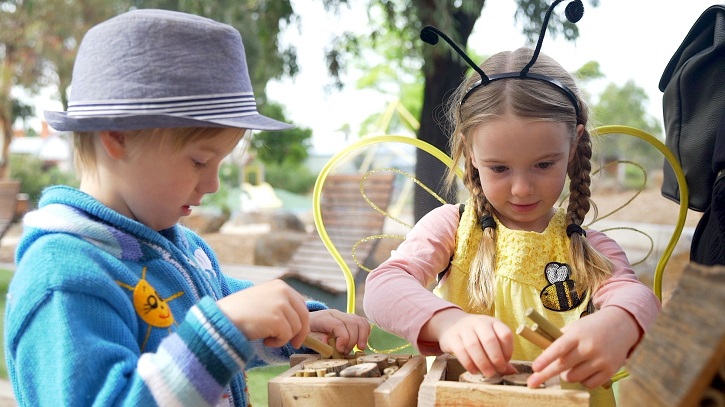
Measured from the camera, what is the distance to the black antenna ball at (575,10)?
2.00 m

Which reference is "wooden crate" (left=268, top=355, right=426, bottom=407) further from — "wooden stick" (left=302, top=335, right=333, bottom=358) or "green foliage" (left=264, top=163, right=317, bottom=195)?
"green foliage" (left=264, top=163, right=317, bottom=195)

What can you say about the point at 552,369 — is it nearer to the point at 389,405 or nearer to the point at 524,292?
the point at 389,405

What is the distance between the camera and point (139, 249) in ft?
4.91

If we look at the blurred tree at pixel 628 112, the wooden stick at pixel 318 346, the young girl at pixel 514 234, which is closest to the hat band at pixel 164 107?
the wooden stick at pixel 318 346

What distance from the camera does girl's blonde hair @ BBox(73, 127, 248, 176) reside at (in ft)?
4.79

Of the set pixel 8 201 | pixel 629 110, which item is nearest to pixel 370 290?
pixel 8 201

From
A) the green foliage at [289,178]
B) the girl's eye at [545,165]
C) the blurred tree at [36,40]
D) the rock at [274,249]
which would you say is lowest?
the green foliage at [289,178]

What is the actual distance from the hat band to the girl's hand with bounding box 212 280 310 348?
0.36m

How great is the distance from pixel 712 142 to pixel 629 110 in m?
21.0

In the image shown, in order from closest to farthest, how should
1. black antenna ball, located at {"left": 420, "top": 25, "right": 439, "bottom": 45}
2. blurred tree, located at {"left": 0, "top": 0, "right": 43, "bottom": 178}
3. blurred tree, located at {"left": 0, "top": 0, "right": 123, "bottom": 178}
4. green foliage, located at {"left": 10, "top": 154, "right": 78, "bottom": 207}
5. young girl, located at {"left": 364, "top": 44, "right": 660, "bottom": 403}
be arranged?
young girl, located at {"left": 364, "top": 44, "right": 660, "bottom": 403} → black antenna ball, located at {"left": 420, "top": 25, "right": 439, "bottom": 45} → blurred tree, located at {"left": 0, "top": 0, "right": 123, "bottom": 178} → blurred tree, located at {"left": 0, "top": 0, "right": 43, "bottom": 178} → green foliage, located at {"left": 10, "top": 154, "right": 78, "bottom": 207}

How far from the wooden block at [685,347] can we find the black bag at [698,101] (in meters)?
1.43

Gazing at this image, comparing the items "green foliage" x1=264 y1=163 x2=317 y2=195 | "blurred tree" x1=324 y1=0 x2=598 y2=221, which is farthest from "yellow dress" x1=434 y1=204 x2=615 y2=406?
"green foliage" x1=264 y1=163 x2=317 y2=195

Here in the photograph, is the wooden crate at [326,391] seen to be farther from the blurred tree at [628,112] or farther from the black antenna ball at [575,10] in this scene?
the blurred tree at [628,112]

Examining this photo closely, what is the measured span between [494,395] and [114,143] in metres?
0.86
